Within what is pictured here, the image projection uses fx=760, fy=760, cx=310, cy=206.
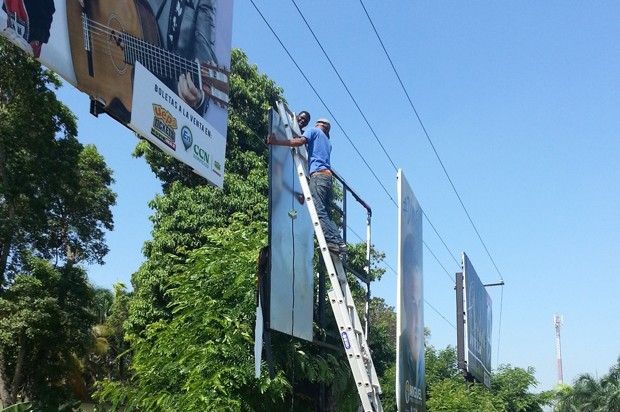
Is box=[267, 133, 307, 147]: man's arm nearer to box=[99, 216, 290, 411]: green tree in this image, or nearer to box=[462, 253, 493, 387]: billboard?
box=[99, 216, 290, 411]: green tree

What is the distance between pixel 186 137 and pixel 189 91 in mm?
706

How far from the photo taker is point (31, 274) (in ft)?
71.7

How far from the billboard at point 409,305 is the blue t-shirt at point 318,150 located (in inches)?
75.6

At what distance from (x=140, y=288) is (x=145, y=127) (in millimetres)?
10845

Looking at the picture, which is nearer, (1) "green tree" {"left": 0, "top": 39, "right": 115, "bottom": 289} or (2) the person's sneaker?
(2) the person's sneaker

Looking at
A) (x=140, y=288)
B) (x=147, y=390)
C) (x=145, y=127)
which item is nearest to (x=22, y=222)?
(x=140, y=288)

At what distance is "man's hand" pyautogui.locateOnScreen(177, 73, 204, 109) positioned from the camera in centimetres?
904

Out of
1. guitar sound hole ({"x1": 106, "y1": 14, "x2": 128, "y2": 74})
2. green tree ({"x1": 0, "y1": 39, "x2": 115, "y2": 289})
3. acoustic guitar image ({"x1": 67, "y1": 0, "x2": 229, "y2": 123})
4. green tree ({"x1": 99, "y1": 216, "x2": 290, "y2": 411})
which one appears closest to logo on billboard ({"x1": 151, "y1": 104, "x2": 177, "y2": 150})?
acoustic guitar image ({"x1": 67, "y1": 0, "x2": 229, "y2": 123})

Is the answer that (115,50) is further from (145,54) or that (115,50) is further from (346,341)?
(346,341)

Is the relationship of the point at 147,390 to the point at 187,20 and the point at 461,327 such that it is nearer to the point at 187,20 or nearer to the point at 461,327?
the point at 187,20

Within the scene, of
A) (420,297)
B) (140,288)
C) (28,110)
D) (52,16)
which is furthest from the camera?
(28,110)

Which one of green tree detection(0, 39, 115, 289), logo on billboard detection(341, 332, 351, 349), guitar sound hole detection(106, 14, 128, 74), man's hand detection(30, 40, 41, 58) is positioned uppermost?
green tree detection(0, 39, 115, 289)

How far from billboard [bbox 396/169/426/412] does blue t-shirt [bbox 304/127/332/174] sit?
1920 mm

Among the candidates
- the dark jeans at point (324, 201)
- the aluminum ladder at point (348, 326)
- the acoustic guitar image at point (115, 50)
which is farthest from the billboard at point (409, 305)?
the acoustic guitar image at point (115, 50)
